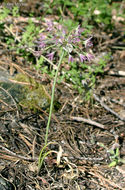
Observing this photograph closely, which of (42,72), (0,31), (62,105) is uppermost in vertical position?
(0,31)

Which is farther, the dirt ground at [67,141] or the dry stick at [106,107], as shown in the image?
the dry stick at [106,107]

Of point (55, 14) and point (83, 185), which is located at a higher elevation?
point (55, 14)

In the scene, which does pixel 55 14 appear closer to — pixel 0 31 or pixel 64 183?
pixel 0 31

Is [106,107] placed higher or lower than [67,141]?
higher

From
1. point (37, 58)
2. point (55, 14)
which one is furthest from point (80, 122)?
point (55, 14)

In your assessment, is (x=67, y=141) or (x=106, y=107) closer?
(x=67, y=141)

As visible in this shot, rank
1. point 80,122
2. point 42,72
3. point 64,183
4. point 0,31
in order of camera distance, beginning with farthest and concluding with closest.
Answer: point 0,31 → point 42,72 → point 80,122 → point 64,183

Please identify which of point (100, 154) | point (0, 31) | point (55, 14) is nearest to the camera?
point (100, 154)

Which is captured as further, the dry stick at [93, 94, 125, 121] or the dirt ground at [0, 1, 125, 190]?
the dry stick at [93, 94, 125, 121]
